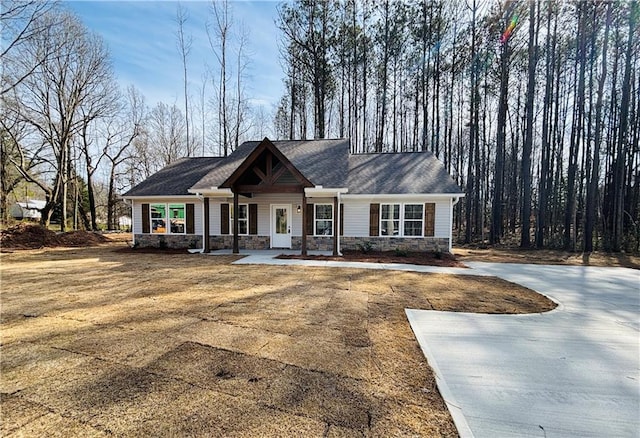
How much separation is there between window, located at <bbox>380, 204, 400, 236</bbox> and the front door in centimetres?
413

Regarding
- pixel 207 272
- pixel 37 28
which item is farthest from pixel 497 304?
pixel 37 28

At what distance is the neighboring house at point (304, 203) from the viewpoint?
36.5ft

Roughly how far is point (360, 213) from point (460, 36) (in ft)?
50.4

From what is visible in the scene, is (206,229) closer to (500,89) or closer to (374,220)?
(374,220)

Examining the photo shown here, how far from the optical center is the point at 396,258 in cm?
1050

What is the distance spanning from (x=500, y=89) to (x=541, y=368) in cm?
1933

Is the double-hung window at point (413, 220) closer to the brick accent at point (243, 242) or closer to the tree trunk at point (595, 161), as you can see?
the brick accent at point (243, 242)

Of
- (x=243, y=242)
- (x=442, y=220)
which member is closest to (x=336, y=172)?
(x=442, y=220)

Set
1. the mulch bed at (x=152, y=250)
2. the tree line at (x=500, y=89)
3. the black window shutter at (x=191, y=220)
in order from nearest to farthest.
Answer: the mulch bed at (x=152, y=250) < the black window shutter at (x=191, y=220) < the tree line at (x=500, y=89)

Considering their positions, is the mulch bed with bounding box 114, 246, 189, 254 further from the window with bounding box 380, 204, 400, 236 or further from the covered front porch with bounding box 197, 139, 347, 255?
the window with bounding box 380, 204, 400, 236

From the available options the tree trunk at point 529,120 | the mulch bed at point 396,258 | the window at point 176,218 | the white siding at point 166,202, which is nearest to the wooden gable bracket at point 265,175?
the mulch bed at point 396,258

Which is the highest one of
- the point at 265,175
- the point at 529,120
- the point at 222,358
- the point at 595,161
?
the point at 529,120

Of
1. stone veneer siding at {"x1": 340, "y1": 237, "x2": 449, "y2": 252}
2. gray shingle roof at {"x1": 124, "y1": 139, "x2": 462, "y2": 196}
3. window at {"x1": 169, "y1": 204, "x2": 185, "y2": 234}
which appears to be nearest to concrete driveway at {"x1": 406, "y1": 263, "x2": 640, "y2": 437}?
stone veneer siding at {"x1": 340, "y1": 237, "x2": 449, "y2": 252}

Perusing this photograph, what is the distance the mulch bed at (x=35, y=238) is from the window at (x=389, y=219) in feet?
51.7
